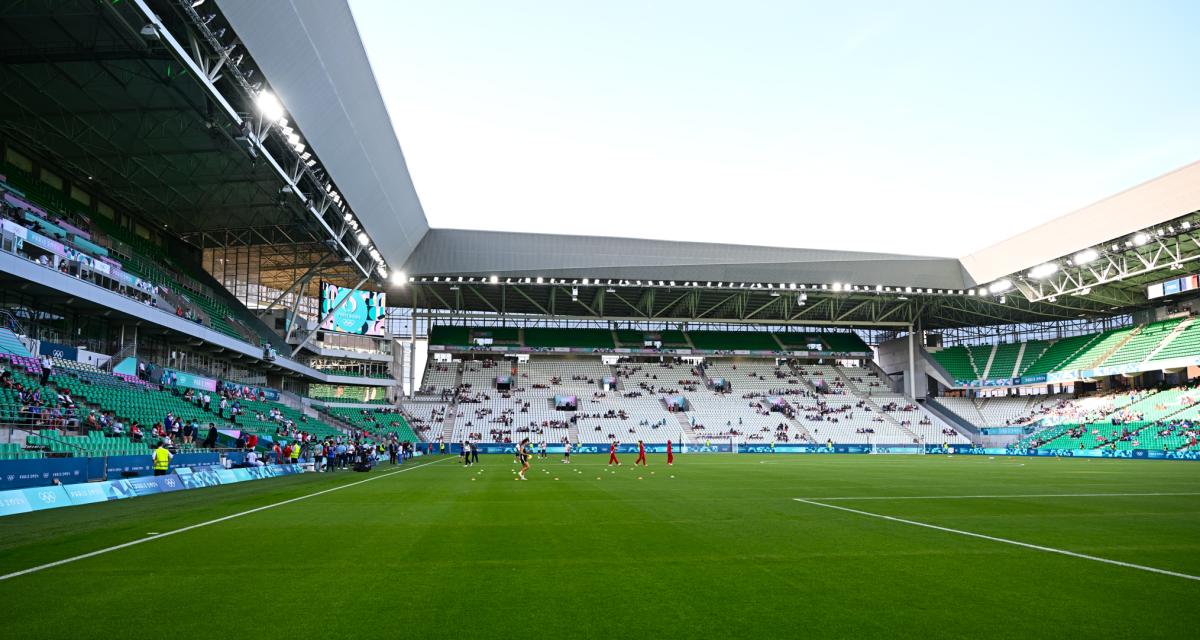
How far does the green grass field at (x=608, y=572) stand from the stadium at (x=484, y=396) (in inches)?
2.9

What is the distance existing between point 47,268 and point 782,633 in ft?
94.5

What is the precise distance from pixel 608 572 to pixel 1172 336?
67838 mm

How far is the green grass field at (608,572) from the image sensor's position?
18.7 ft

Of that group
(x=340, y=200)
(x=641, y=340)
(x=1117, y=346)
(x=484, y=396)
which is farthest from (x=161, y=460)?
(x=1117, y=346)

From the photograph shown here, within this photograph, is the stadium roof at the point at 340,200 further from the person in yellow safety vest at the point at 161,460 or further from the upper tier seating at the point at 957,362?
the person in yellow safety vest at the point at 161,460

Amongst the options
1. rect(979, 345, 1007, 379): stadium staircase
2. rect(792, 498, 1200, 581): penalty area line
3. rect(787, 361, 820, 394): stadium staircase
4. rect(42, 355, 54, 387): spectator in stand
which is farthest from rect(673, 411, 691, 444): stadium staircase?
rect(792, 498, 1200, 581): penalty area line

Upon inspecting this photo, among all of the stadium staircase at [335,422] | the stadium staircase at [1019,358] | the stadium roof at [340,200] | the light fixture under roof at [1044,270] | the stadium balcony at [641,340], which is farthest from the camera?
the stadium balcony at [641,340]

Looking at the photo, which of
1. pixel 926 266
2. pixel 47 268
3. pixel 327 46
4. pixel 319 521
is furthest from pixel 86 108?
pixel 926 266

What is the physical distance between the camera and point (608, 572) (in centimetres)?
792

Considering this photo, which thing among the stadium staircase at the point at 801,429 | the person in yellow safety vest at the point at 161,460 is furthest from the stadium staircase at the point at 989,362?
the person in yellow safety vest at the point at 161,460

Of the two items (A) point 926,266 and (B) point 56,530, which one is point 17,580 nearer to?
(B) point 56,530

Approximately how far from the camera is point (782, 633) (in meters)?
5.38

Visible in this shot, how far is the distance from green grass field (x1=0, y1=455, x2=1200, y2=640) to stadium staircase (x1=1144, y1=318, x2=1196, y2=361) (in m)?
52.4

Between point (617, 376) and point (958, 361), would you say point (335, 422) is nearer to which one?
point (617, 376)
